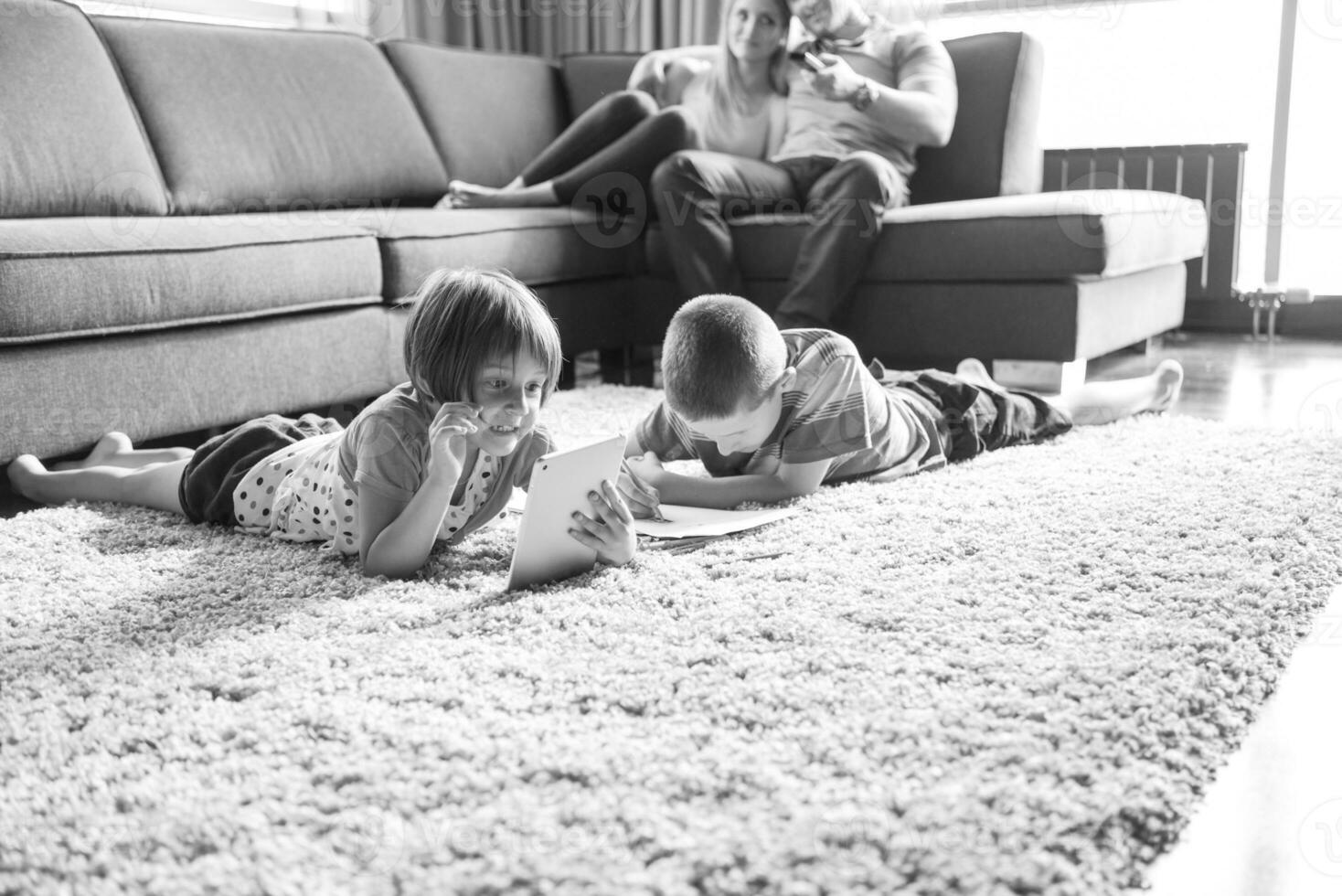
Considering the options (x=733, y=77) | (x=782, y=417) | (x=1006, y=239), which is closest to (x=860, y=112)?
(x=733, y=77)

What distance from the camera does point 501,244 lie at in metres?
2.52

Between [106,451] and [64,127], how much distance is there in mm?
840

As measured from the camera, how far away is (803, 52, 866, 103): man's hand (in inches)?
104

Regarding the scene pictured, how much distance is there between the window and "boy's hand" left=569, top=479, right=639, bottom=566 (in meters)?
2.64

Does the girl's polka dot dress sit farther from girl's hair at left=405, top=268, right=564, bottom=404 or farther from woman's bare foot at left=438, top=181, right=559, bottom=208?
woman's bare foot at left=438, top=181, right=559, bottom=208

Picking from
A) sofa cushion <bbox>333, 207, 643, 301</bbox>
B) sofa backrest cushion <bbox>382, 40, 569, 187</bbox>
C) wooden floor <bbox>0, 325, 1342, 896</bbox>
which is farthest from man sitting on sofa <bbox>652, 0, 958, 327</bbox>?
wooden floor <bbox>0, 325, 1342, 896</bbox>

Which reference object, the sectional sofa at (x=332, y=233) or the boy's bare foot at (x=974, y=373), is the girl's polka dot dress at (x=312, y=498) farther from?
the boy's bare foot at (x=974, y=373)

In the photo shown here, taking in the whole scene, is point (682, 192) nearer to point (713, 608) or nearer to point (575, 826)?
point (713, 608)

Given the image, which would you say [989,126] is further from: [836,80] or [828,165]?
[836,80]

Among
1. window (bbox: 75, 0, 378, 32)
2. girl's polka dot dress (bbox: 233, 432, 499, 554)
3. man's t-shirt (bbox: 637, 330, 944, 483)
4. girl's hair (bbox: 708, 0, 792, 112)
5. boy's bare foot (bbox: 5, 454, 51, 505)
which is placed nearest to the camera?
girl's polka dot dress (bbox: 233, 432, 499, 554)

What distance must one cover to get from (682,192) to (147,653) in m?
1.97

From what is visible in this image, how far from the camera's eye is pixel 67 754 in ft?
2.74

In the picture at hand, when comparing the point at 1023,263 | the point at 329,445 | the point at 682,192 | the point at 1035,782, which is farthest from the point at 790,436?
the point at 682,192

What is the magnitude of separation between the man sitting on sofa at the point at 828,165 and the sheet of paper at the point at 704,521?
1.20m
